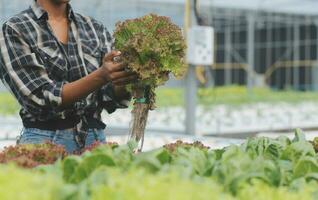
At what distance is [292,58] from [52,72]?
2919 cm

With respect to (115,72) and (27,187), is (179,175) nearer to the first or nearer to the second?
(27,187)

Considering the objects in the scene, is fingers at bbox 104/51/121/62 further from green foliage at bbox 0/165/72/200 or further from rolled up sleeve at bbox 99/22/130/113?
green foliage at bbox 0/165/72/200

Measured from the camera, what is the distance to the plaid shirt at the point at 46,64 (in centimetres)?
350

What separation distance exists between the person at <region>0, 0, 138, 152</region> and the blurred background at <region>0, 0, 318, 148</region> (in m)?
3.36

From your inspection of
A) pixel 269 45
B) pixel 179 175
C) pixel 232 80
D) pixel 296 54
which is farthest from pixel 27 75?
pixel 269 45

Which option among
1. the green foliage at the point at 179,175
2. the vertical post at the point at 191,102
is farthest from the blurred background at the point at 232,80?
the green foliage at the point at 179,175

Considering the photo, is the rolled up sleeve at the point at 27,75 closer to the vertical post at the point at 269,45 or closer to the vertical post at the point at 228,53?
the vertical post at the point at 228,53

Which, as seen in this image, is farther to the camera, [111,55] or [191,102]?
[191,102]

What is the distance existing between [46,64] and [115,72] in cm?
46

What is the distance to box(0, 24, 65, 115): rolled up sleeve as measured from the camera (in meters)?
3.47

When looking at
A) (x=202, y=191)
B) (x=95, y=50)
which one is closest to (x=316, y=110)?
(x=95, y=50)

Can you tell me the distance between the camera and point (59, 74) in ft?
12.0

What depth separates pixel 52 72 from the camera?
143 inches

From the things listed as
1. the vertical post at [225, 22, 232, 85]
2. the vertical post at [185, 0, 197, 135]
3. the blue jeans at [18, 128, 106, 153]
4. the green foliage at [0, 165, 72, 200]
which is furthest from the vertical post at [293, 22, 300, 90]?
the green foliage at [0, 165, 72, 200]
